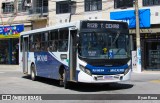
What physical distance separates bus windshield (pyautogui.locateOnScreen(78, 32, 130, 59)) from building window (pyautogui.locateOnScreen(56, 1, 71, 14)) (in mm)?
23244

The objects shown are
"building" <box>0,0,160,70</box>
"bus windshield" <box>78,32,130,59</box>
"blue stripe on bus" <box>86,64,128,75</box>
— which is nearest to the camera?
"blue stripe on bus" <box>86,64,128,75</box>

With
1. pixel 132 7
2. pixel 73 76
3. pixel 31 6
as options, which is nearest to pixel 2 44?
pixel 31 6

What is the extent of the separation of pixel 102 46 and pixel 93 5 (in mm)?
21492

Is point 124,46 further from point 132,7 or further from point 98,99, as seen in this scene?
point 132,7

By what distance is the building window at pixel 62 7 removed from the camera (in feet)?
130

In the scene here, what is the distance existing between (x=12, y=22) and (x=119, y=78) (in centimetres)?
3154

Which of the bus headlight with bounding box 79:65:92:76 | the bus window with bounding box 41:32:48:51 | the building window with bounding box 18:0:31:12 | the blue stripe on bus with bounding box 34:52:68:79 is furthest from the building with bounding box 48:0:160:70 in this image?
the bus headlight with bounding box 79:65:92:76

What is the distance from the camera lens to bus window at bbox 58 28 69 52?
57.5ft

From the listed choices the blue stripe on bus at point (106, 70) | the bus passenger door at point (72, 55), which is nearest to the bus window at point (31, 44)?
the bus passenger door at point (72, 55)

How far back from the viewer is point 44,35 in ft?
66.6

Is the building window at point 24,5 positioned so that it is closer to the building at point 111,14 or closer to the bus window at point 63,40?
the building at point 111,14

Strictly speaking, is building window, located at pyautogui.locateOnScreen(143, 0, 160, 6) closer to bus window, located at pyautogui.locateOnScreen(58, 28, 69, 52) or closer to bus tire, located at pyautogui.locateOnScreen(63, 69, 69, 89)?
bus window, located at pyautogui.locateOnScreen(58, 28, 69, 52)

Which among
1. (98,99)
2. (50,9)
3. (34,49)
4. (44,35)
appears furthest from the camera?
(50,9)

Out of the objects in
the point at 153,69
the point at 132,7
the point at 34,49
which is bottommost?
the point at 153,69
